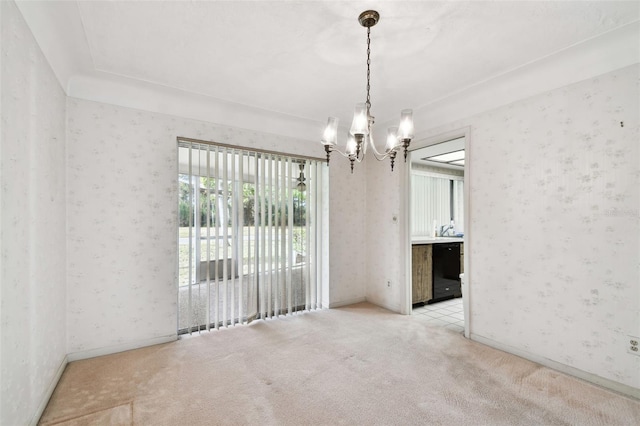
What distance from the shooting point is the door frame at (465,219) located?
3.08m

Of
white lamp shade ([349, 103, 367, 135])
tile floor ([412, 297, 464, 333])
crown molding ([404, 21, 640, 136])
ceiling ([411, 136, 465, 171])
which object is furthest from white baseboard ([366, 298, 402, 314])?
white lamp shade ([349, 103, 367, 135])

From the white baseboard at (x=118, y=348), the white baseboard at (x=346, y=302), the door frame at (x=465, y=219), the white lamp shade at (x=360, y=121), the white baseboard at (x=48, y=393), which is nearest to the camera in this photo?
the white baseboard at (x=48, y=393)

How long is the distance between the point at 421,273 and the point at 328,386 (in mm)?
2548

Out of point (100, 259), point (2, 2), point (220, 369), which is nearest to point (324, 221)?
point (220, 369)

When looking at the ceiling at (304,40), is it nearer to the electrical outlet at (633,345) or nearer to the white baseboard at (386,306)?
the electrical outlet at (633,345)

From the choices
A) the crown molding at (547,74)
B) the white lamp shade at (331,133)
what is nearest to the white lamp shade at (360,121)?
the white lamp shade at (331,133)

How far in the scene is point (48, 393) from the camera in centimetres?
202

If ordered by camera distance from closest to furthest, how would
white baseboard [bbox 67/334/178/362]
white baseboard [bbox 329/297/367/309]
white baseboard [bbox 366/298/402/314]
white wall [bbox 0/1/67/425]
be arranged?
white wall [bbox 0/1/67/425]
white baseboard [bbox 67/334/178/362]
white baseboard [bbox 366/298/402/314]
white baseboard [bbox 329/297/367/309]

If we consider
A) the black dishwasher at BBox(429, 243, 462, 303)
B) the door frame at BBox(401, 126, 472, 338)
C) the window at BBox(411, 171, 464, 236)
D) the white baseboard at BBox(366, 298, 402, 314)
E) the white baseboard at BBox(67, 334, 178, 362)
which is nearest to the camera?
the white baseboard at BBox(67, 334, 178, 362)

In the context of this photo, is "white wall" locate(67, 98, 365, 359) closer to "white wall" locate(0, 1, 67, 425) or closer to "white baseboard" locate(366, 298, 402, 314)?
"white wall" locate(0, 1, 67, 425)

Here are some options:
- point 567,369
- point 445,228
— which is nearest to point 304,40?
point 567,369

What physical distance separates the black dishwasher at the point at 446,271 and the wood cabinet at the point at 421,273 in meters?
0.10

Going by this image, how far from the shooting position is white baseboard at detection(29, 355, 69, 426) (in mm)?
1769

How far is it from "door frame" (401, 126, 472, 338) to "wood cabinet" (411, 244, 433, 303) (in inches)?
14.0
